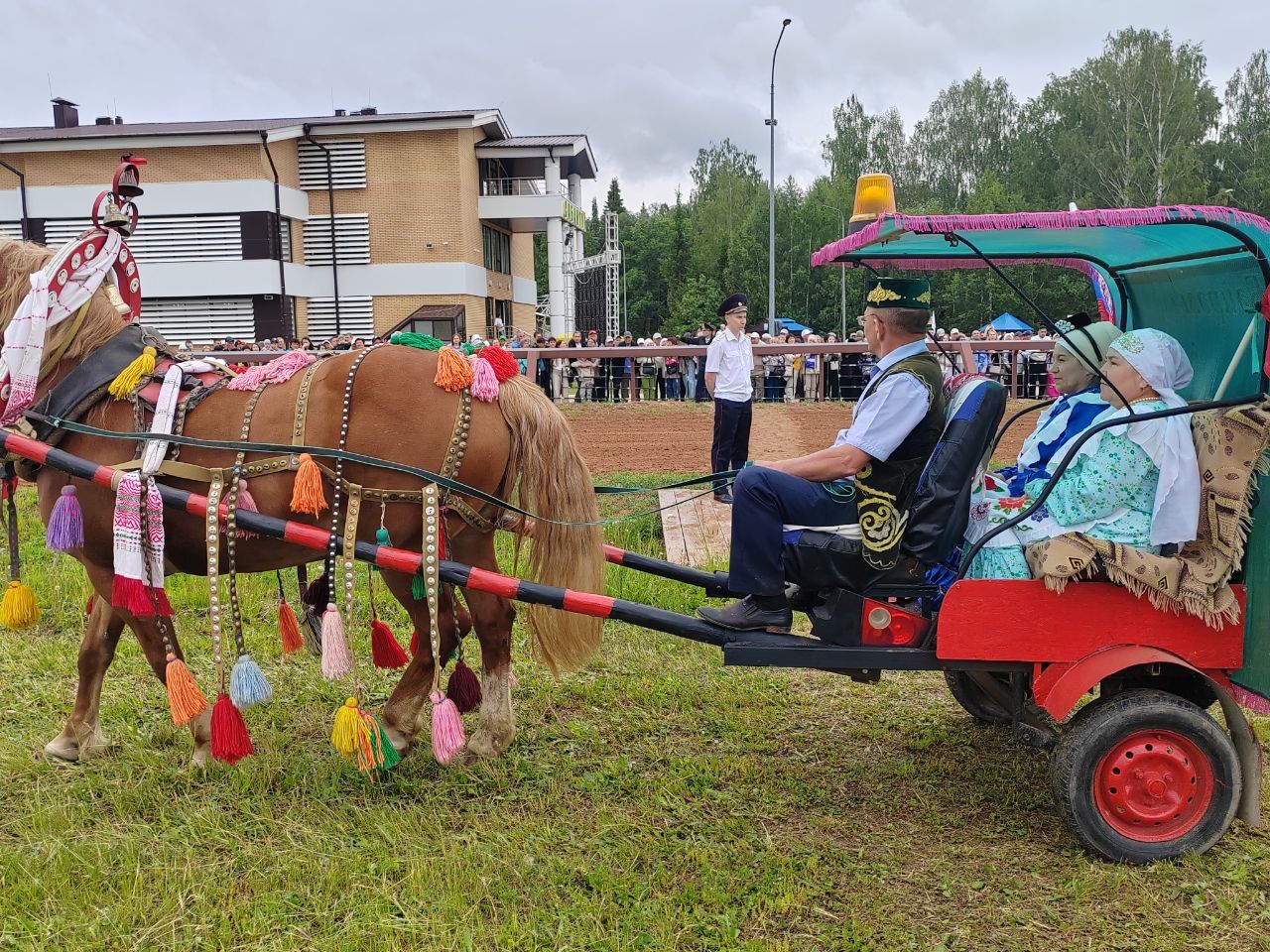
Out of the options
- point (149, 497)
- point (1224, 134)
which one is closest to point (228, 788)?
point (149, 497)

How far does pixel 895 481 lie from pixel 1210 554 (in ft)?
3.49

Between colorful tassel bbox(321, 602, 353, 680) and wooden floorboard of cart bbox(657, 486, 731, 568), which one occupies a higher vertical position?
colorful tassel bbox(321, 602, 353, 680)

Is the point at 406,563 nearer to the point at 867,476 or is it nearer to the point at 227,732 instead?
the point at 227,732

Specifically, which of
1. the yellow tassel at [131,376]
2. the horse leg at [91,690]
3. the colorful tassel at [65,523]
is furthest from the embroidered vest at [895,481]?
the horse leg at [91,690]

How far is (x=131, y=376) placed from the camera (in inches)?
158

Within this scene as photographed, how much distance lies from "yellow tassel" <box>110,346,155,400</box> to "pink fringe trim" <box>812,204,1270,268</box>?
A: 2870 mm

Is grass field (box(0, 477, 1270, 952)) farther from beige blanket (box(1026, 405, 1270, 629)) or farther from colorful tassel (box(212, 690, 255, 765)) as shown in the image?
beige blanket (box(1026, 405, 1270, 629))

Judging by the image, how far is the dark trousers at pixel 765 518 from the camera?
3.48m

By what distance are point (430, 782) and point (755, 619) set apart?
157 centimetres

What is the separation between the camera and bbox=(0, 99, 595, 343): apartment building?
27.9 m

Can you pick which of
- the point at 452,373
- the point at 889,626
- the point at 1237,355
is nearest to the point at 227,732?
the point at 452,373

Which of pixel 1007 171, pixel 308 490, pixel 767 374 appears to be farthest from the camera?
pixel 1007 171

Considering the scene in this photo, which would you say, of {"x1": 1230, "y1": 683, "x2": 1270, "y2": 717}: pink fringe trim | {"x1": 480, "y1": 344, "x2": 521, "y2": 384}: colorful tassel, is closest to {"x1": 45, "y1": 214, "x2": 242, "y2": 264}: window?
{"x1": 480, "y1": 344, "x2": 521, "y2": 384}: colorful tassel

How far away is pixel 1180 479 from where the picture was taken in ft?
10.9
